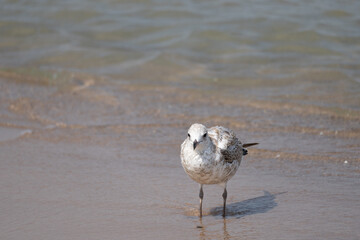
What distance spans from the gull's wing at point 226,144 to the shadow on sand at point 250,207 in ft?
1.46

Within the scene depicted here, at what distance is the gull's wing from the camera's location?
496cm

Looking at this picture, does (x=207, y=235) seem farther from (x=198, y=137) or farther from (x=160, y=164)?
(x=160, y=164)

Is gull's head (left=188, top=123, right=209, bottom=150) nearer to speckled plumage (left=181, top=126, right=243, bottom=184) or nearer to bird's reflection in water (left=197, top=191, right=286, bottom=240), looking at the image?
speckled plumage (left=181, top=126, right=243, bottom=184)

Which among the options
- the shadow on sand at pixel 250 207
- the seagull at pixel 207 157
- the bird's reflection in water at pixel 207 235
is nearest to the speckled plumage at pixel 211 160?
the seagull at pixel 207 157

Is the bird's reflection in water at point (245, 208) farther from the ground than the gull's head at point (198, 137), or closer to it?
closer to it

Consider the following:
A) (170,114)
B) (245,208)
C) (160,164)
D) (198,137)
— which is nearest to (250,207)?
(245,208)

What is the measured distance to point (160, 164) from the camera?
623 cm

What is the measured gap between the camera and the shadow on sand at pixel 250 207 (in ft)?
16.6

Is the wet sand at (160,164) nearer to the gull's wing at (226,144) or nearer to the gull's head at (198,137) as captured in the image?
the gull's wing at (226,144)

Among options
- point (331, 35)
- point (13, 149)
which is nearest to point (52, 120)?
point (13, 149)

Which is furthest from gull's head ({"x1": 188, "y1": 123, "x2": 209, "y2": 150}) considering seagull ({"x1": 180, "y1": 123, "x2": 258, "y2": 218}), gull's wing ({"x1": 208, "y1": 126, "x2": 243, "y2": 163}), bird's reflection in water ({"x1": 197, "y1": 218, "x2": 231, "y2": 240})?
bird's reflection in water ({"x1": 197, "y1": 218, "x2": 231, "y2": 240})

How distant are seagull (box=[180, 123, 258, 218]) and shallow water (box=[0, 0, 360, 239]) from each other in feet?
1.28

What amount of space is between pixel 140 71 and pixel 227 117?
330cm

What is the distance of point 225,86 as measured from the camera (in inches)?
385
